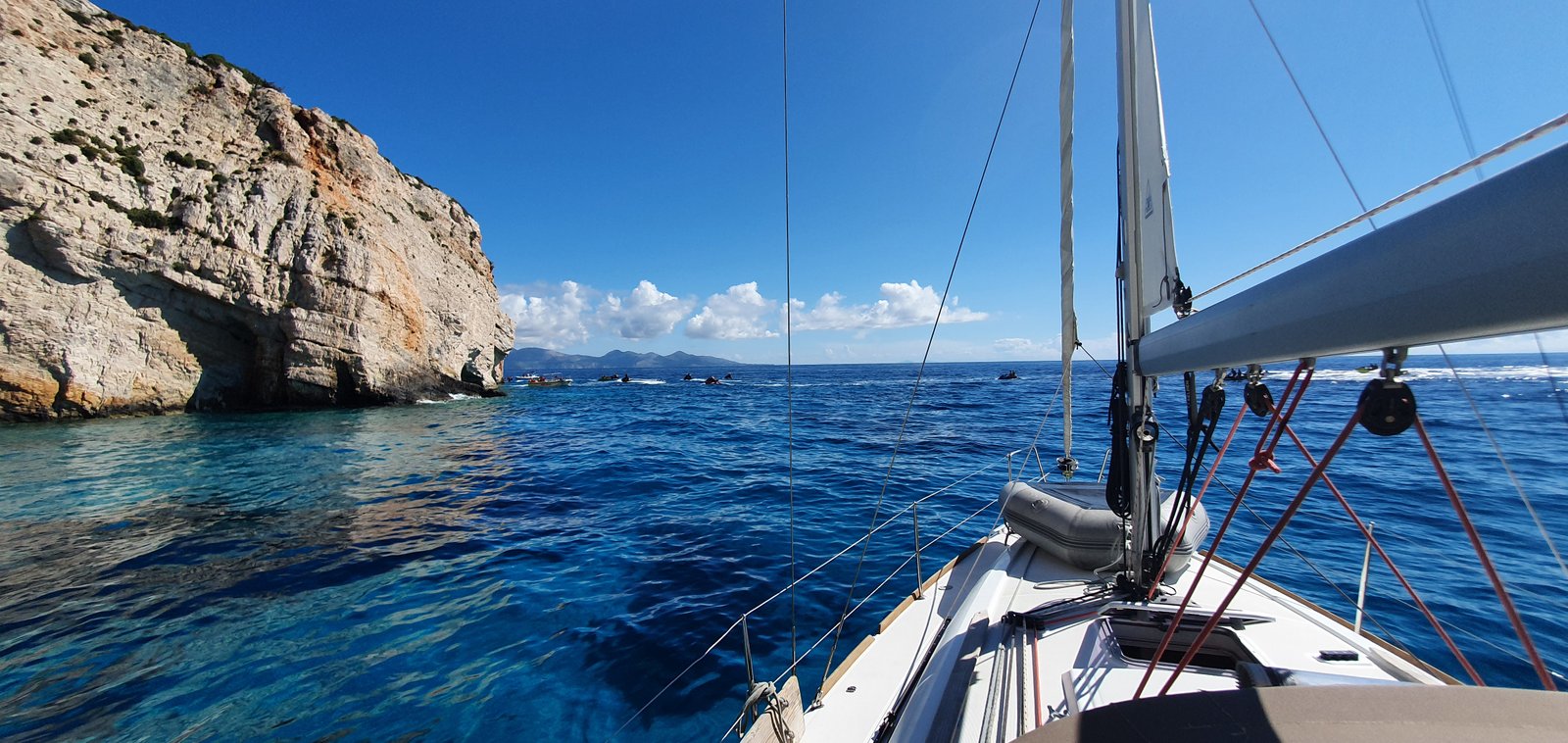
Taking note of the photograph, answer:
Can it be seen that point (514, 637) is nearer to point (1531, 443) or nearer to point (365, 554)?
point (365, 554)

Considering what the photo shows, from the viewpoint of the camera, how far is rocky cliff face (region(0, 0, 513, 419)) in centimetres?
2105

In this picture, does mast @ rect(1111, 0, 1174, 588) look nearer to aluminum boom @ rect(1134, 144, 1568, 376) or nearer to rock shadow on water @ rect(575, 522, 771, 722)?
aluminum boom @ rect(1134, 144, 1568, 376)

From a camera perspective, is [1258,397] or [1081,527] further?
[1081,527]

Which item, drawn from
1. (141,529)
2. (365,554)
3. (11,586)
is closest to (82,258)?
(141,529)

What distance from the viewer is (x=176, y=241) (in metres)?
24.6

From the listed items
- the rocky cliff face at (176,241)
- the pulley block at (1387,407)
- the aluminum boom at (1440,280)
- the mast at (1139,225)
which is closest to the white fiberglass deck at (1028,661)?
the mast at (1139,225)

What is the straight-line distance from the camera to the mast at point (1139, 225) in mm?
4098

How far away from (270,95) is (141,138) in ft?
25.7

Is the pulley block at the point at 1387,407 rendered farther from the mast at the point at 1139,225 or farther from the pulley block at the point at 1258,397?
the mast at the point at 1139,225

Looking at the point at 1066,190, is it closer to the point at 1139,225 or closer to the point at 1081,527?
the point at 1139,225

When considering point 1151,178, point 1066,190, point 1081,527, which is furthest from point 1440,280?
point 1066,190

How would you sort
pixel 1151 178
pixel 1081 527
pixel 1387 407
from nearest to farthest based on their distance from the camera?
pixel 1387 407 < pixel 1151 178 < pixel 1081 527

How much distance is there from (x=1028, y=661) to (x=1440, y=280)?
3035 millimetres

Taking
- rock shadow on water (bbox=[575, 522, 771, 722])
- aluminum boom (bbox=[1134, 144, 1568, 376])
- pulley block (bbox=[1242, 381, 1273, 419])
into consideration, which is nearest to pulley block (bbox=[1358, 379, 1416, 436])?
aluminum boom (bbox=[1134, 144, 1568, 376])
